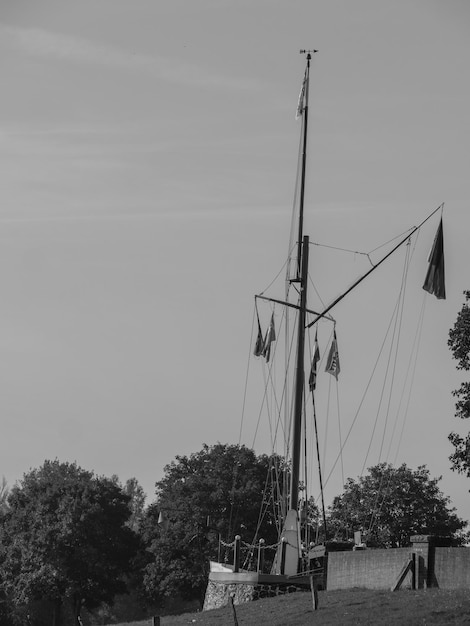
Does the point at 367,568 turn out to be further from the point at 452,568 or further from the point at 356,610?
the point at 356,610

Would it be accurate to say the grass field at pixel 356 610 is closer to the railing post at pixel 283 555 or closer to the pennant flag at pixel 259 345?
the railing post at pixel 283 555

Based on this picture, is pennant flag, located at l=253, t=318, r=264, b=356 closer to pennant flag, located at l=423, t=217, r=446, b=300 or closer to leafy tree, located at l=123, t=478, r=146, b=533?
pennant flag, located at l=423, t=217, r=446, b=300

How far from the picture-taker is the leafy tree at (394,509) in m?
77.5

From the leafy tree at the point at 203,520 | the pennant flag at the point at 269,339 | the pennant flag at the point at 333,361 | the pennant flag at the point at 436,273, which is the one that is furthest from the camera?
the leafy tree at the point at 203,520

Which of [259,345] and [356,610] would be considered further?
[259,345]

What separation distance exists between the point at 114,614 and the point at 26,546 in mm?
11839

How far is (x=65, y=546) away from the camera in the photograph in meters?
92.4

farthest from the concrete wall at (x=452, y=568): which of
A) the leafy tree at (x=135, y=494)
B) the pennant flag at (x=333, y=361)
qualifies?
the leafy tree at (x=135, y=494)

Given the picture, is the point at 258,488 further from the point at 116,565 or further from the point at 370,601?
the point at 370,601

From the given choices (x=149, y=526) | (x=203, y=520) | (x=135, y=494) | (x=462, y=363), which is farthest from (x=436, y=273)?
(x=135, y=494)

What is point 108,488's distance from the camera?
3841 inches

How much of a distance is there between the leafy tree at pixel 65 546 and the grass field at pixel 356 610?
46947 mm

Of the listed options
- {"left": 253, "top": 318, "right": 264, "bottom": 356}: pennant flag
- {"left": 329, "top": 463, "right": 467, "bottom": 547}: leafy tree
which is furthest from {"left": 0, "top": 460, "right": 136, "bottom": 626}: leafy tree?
{"left": 253, "top": 318, "right": 264, "bottom": 356}: pennant flag

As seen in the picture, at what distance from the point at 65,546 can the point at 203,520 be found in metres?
11.5
